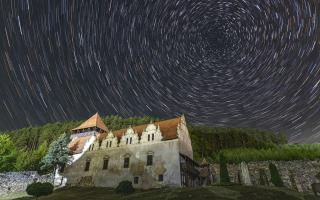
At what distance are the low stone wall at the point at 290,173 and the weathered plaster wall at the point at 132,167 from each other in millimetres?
9962

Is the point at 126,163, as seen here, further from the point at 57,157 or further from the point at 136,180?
the point at 57,157

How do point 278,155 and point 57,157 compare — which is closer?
point 278,155

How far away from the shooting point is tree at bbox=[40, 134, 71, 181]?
1880 inches

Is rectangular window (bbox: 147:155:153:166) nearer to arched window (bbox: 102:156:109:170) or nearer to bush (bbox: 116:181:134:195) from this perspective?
bush (bbox: 116:181:134:195)

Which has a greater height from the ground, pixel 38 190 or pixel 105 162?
pixel 105 162

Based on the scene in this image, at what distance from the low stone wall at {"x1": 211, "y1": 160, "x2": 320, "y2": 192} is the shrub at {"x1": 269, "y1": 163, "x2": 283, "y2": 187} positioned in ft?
5.72

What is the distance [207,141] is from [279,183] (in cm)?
3961

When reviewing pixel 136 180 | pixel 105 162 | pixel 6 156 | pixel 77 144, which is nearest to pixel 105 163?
pixel 105 162

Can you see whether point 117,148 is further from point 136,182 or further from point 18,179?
point 18,179

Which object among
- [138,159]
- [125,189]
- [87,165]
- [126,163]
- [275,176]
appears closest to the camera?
[125,189]

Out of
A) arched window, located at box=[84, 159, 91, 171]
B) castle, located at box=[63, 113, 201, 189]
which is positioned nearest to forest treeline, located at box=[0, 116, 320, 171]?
castle, located at box=[63, 113, 201, 189]

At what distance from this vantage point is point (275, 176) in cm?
3866

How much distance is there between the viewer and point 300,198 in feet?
88.2

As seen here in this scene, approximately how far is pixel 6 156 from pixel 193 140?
1814 inches
